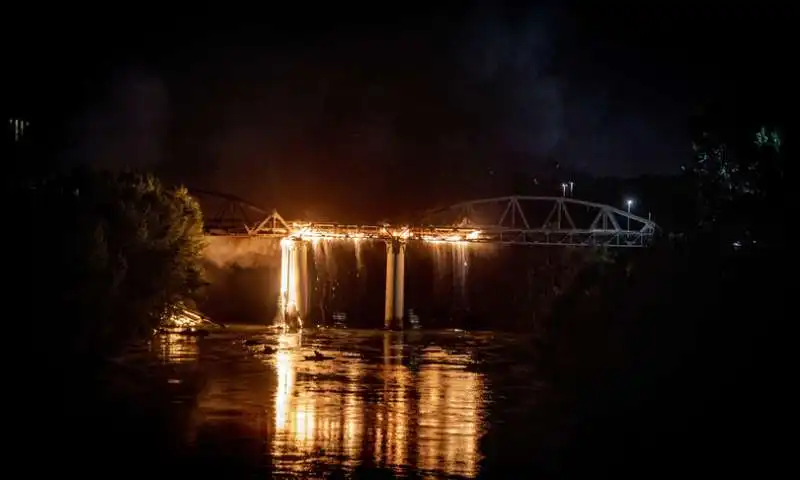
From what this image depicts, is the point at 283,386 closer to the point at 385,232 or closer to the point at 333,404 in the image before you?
the point at 333,404

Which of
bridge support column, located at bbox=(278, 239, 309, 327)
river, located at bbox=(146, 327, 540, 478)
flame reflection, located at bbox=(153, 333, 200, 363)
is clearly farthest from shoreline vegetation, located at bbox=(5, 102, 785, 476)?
bridge support column, located at bbox=(278, 239, 309, 327)

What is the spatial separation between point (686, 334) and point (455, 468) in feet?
64.8

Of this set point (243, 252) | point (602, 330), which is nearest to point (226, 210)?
point (243, 252)

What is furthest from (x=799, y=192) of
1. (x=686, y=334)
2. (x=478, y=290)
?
(x=478, y=290)

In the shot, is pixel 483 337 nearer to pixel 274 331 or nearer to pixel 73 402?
pixel 274 331

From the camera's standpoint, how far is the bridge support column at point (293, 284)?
96.4 metres

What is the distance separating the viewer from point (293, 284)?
321ft

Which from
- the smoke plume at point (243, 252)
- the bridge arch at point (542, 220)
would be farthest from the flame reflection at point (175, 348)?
the bridge arch at point (542, 220)

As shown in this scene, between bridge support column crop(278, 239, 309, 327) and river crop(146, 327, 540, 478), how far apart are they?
16675 mm

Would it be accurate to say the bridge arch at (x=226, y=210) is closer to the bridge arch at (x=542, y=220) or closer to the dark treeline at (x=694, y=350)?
the bridge arch at (x=542, y=220)

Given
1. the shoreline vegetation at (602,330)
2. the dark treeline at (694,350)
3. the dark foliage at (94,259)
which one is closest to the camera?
the dark treeline at (694,350)

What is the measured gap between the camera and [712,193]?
163 ft

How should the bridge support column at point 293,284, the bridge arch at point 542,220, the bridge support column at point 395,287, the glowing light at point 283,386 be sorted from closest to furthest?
1. the glowing light at point 283,386
2. the bridge support column at point 293,284
3. the bridge support column at point 395,287
4. the bridge arch at point 542,220

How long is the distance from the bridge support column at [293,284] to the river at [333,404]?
16675 mm
